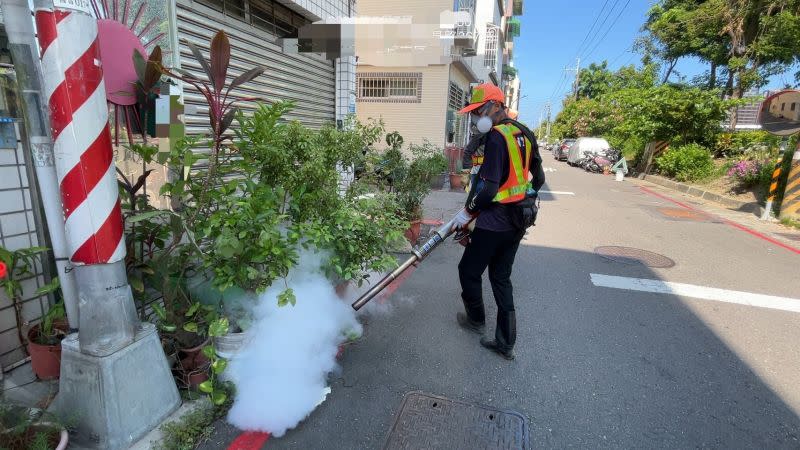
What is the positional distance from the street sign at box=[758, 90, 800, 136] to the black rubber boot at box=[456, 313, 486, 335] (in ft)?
27.6

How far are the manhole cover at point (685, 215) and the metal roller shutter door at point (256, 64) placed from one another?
7.98 m

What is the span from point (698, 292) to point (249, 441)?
5.01 m

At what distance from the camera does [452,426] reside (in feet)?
8.18

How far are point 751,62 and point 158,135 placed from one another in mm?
19853

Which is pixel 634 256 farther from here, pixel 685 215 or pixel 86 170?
pixel 86 170

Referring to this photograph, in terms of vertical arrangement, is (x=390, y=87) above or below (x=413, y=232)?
above

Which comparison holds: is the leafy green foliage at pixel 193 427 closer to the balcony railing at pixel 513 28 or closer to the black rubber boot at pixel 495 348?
the black rubber boot at pixel 495 348

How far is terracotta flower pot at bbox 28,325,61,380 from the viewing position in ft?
7.77

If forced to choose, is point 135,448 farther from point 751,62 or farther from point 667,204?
point 751,62

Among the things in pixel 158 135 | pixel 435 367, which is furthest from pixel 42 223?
pixel 435 367

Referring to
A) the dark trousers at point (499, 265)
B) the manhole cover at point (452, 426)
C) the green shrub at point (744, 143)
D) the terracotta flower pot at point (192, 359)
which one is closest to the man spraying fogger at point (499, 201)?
the dark trousers at point (499, 265)

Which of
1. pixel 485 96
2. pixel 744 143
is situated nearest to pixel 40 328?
pixel 485 96

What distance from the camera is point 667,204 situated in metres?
11.0

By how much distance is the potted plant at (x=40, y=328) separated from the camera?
2273 millimetres
